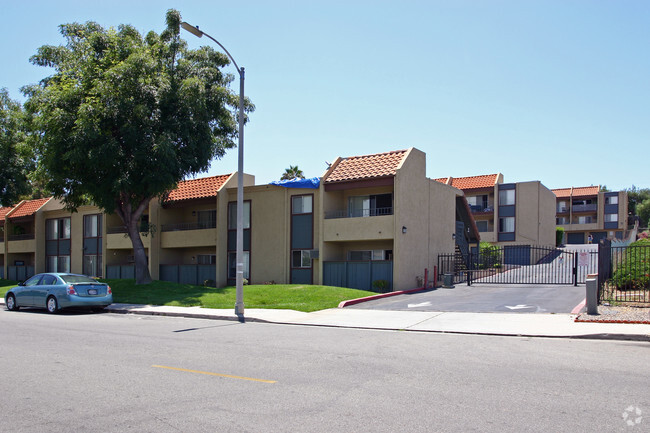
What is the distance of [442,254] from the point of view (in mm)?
30469

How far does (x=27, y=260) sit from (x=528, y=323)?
4369cm

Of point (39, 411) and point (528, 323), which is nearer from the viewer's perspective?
point (39, 411)

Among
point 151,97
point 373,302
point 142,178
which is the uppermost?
point 151,97

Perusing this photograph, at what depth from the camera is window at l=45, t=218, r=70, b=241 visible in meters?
40.0

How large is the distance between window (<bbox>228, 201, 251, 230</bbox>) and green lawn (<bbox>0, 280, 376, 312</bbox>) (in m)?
5.29

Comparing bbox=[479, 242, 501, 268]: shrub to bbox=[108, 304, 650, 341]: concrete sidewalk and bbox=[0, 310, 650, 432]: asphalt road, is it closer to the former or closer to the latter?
bbox=[108, 304, 650, 341]: concrete sidewalk

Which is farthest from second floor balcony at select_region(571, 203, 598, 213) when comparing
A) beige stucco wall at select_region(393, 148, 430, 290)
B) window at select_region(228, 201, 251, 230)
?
window at select_region(228, 201, 251, 230)

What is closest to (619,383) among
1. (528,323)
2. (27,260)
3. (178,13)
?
(528,323)

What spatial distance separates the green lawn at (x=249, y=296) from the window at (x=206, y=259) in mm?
6177

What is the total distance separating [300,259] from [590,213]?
60.9 metres

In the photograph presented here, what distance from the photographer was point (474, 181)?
2121 inches

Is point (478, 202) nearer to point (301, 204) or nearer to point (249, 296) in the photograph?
point (301, 204)

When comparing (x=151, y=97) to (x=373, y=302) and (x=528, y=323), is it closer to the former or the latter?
(x=373, y=302)

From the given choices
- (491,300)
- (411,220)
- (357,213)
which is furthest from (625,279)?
(357,213)
